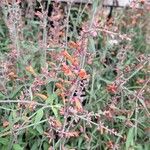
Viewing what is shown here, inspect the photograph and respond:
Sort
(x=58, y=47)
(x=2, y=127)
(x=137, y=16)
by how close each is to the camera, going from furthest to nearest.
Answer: (x=137, y=16) → (x=58, y=47) → (x=2, y=127)

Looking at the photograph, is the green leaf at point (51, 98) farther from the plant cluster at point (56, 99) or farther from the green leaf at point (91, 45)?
the green leaf at point (91, 45)

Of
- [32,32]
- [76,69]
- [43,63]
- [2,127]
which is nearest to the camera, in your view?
[76,69]

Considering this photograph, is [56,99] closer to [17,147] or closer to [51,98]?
[51,98]

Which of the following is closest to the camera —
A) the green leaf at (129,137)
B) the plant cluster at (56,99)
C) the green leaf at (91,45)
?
the plant cluster at (56,99)

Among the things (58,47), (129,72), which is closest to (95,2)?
(58,47)

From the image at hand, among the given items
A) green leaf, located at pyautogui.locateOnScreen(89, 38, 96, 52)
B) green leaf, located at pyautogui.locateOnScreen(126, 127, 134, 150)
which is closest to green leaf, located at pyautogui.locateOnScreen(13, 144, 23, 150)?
green leaf, located at pyautogui.locateOnScreen(126, 127, 134, 150)

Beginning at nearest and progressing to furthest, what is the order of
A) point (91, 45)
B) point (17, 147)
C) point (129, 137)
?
point (17, 147)
point (129, 137)
point (91, 45)

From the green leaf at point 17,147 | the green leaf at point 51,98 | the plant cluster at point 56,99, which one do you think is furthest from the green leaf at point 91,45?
the green leaf at point 17,147

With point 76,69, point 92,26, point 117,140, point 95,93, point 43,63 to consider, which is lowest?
point 117,140

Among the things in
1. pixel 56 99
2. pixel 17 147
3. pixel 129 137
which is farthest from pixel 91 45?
pixel 17 147

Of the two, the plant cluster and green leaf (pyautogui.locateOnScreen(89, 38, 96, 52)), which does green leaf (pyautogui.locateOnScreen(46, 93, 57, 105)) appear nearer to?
the plant cluster

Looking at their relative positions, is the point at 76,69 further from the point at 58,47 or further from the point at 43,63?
the point at 58,47
